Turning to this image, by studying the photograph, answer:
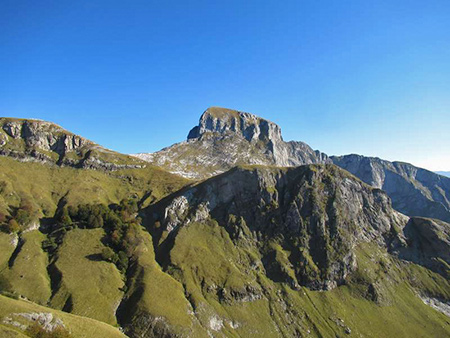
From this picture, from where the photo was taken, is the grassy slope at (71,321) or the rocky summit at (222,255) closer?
the grassy slope at (71,321)

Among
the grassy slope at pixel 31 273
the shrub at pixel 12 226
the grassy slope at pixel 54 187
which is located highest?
the grassy slope at pixel 54 187

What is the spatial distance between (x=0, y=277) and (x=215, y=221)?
9781cm

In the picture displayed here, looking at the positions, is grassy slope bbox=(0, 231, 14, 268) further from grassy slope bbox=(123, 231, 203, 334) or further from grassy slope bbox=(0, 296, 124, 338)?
grassy slope bbox=(0, 296, 124, 338)

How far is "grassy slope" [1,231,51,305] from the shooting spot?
328 feet

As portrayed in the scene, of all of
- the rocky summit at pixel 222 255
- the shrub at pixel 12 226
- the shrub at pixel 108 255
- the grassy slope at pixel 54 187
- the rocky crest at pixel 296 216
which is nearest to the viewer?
the rocky summit at pixel 222 255

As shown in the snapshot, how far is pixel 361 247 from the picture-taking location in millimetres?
158250

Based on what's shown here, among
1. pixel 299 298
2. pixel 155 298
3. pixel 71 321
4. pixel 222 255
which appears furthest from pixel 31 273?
pixel 299 298

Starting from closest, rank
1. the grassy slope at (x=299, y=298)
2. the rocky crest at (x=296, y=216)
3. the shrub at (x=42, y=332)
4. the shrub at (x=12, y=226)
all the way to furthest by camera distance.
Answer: the shrub at (x=42, y=332), the grassy slope at (x=299, y=298), the shrub at (x=12, y=226), the rocky crest at (x=296, y=216)

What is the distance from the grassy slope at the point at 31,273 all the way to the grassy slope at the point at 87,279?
17.3 feet

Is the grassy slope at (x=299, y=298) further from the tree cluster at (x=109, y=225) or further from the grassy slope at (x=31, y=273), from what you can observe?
the grassy slope at (x=31, y=273)

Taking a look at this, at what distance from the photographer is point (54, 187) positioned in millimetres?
174125

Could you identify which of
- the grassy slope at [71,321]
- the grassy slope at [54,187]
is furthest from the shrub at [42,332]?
the grassy slope at [54,187]

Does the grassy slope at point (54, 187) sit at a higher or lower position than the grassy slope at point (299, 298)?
higher

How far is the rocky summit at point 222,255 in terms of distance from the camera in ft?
346
